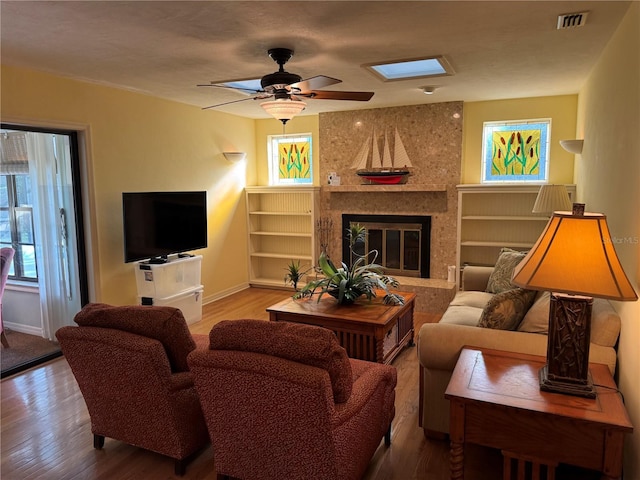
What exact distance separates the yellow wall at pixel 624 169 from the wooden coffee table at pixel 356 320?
149 centimetres

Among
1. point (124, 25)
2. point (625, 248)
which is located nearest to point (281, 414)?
point (625, 248)

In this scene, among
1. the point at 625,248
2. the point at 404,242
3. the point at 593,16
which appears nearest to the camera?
→ the point at 625,248

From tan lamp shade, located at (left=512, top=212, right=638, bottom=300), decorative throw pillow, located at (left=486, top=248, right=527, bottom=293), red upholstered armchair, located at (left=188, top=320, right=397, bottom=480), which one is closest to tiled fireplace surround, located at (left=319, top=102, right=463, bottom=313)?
decorative throw pillow, located at (left=486, top=248, right=527, bottom=293)

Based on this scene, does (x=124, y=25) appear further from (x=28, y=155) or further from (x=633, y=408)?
(x=633, y=408)

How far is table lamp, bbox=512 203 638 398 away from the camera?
180cm

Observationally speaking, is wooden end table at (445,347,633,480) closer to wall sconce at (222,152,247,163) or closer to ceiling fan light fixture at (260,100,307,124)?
ceiling fan light fixture at (260,100,307,124)

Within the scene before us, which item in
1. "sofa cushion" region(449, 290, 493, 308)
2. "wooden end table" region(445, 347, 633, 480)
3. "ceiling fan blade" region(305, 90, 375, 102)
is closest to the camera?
"wooden end table" region(445, 347, 633, 480)

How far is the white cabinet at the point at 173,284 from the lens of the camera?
4.52 m

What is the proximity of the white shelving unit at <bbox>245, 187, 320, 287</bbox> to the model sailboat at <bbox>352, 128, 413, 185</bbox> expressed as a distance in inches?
28.5

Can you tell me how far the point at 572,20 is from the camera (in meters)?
2.65

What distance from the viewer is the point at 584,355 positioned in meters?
1.93

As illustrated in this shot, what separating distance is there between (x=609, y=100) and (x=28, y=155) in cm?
468

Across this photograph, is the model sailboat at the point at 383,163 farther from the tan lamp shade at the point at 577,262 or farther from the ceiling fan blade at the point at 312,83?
the tan lamp shade at the point at 577,262

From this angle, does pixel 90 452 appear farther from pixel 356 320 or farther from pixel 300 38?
pixel 300 38
